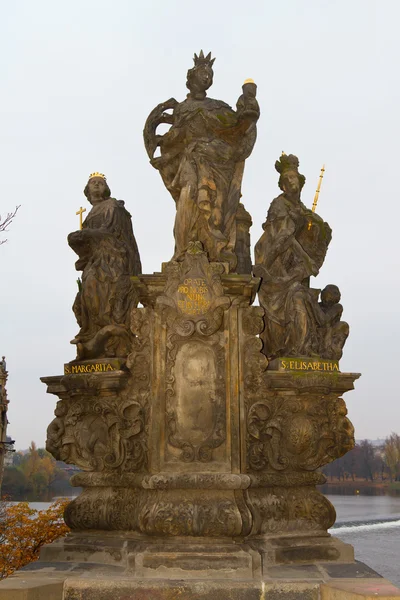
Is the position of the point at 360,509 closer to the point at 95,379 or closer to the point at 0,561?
the point at 0,561

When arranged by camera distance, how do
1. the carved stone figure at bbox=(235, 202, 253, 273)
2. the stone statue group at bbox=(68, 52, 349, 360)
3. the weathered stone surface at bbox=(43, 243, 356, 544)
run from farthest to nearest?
the carved stone figure at bbox=(235, 202, 253, 273) → the stone statue group at bbox=(68, 52, 349, 360) → the weathered stone surface at bbox=(43, 243, 356, 544)

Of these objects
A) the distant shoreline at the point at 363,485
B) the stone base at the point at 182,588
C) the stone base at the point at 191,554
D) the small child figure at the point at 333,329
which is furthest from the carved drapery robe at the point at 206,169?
the distant shoreline at the point at 363,485

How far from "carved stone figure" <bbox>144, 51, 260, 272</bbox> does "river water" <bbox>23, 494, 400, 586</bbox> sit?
17455 mm

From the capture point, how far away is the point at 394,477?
2830 inches

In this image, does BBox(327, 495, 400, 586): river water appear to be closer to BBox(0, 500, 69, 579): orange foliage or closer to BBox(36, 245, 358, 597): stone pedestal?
BBox(0, 500, 69, 579): orange foliage

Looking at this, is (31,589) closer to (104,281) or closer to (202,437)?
(202,437)

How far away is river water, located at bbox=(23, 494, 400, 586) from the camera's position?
83.4ft

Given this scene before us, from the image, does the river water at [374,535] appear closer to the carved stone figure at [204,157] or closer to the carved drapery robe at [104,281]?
the carved drapery robe at [104,281]

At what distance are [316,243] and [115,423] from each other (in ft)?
11.4

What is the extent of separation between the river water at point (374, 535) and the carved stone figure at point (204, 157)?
57.3ft

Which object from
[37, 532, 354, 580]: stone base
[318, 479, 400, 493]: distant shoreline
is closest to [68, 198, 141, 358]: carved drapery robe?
[37, 532, 354, 580]: stone base

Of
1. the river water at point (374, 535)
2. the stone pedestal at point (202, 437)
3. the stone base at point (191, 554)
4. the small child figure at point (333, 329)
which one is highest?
the small child figure at point (333, 329)

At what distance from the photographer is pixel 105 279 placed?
884 cm

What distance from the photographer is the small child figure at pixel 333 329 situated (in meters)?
8.73
